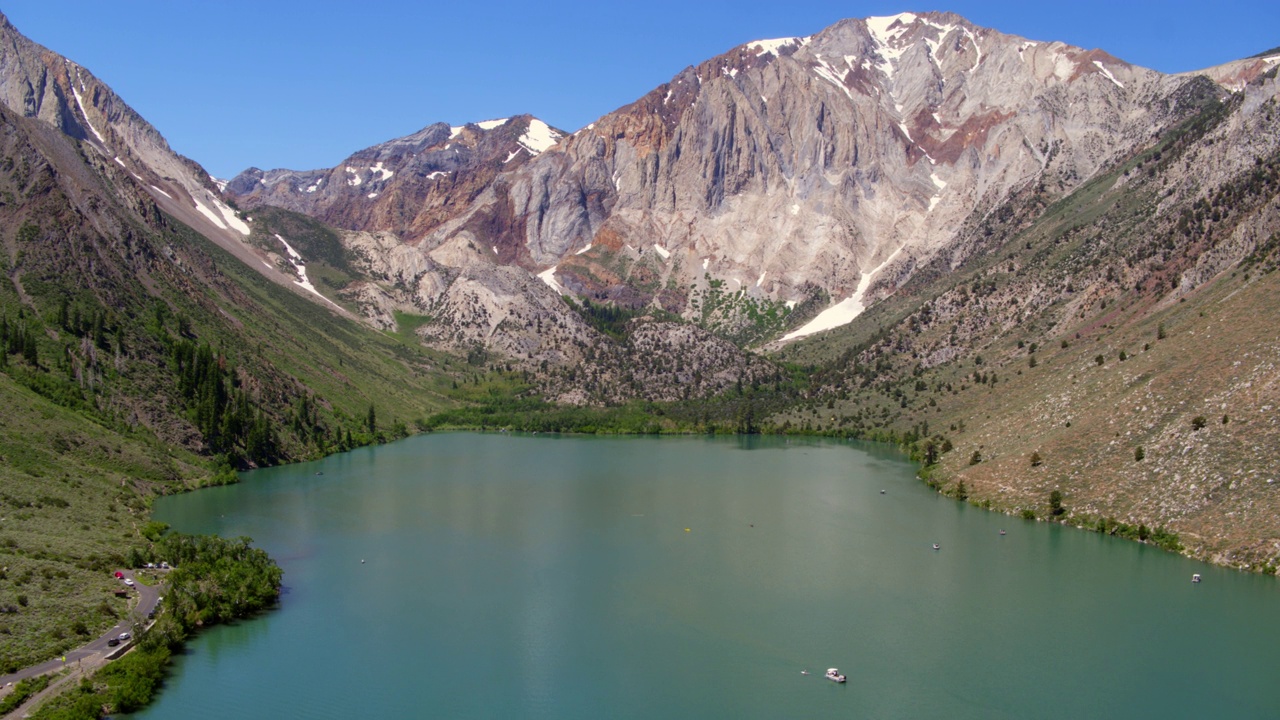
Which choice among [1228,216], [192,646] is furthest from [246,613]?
[1228,216]

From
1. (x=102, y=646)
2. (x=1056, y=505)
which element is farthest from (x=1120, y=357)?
(x=102, y=646)

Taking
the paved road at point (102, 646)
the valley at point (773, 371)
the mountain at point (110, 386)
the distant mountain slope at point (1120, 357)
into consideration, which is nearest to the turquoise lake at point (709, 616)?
the paved road at point (102, 646)

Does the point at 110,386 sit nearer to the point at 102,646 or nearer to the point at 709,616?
the point at 102,646

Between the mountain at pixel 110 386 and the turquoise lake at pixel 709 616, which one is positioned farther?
the mountain at pixel 110 386

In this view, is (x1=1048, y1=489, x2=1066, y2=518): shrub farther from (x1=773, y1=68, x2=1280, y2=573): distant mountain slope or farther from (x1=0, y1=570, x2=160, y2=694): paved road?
(x1=0, y1=570, x2=160, y2=694): paved road

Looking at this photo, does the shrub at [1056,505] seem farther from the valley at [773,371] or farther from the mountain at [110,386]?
the mountain at [110,386]

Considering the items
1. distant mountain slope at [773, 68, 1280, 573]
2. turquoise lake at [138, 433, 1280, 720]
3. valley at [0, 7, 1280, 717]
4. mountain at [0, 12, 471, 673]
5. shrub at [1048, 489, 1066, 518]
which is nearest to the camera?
turquoise lake at [138, 433, 1280, 720]

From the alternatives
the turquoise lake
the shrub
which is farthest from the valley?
the turquoise lake
